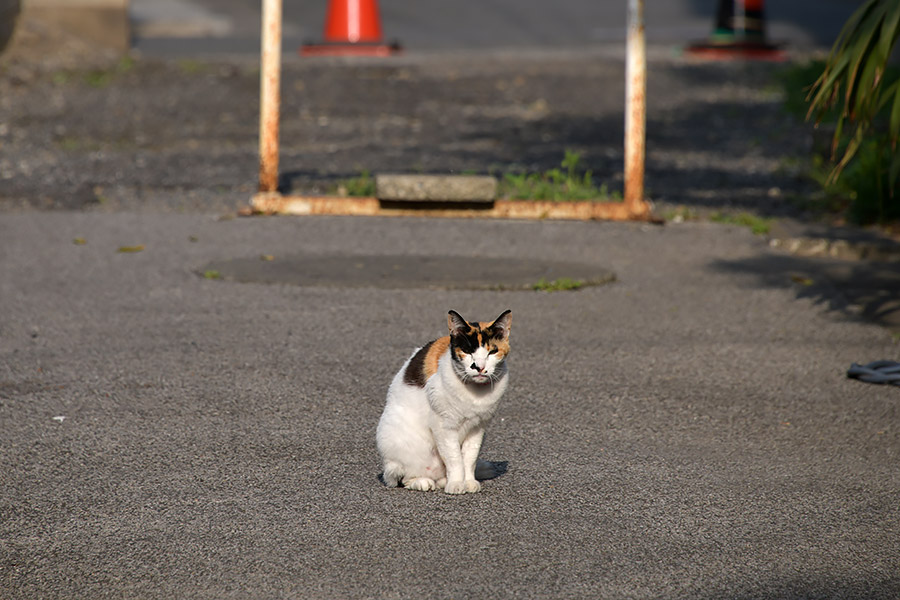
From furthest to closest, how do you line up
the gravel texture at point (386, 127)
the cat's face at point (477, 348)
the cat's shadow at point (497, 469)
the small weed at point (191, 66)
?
1. the small weed at point (191, 66)
2. the gravel texture at point (386, 127)
3. the cat's shadow at point (497, 469)
4. the cat's face at point (477, 348)

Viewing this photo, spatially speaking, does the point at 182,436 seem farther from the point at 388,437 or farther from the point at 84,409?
the point at 388,437

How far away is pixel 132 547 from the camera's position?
3096 mm

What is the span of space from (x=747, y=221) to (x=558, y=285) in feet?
7.61

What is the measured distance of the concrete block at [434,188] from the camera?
24.6ft

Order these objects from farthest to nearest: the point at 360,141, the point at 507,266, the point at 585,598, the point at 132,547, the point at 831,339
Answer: the point at 360,141 < the point at 507,266 < the point at 831,339 < the point at 132,547 < the point at 585,598

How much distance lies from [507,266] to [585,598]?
3926mm

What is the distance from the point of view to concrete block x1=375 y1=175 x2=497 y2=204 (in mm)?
7512

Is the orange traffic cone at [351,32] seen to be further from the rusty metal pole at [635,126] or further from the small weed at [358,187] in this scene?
the rusty metal pole at [635,126]

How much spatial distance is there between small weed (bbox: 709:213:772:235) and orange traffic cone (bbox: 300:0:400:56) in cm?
757

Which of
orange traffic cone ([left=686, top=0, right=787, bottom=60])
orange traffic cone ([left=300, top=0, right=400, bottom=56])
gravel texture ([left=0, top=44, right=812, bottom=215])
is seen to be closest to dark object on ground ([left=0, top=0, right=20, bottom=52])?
gravel texture ([left=0, top=44, right=812, bottom=215])

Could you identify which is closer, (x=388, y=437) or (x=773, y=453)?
(x=388, y=437)

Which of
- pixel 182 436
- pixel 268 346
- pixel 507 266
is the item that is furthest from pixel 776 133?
pixel 182 436

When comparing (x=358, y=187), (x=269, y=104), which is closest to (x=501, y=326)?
(x=269, y=104)

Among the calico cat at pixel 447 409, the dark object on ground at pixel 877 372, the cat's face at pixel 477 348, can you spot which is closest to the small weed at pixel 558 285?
the dark object on ground at pixel 877 372
